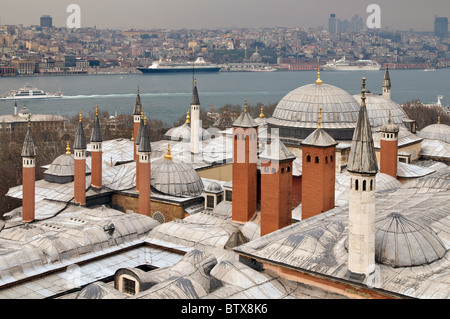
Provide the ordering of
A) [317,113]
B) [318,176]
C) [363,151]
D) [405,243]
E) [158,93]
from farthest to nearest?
[158,93] → [317,113] → [318,176] → [405,243] → [363,151]

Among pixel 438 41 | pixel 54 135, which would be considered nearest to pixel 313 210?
pixel 54 135

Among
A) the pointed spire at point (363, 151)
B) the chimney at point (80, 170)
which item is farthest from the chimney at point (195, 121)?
the pointed spire at point (363, 151)

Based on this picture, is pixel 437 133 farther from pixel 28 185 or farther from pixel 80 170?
pixel 28 185

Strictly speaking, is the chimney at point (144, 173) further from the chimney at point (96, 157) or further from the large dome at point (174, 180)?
the chimney at point (96, 157)

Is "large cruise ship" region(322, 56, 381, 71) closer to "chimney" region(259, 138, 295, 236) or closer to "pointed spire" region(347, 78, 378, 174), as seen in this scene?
"chimney" region(259, 138, 295, 236)

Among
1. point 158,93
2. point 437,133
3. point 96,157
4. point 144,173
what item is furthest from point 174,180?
point 158,93
